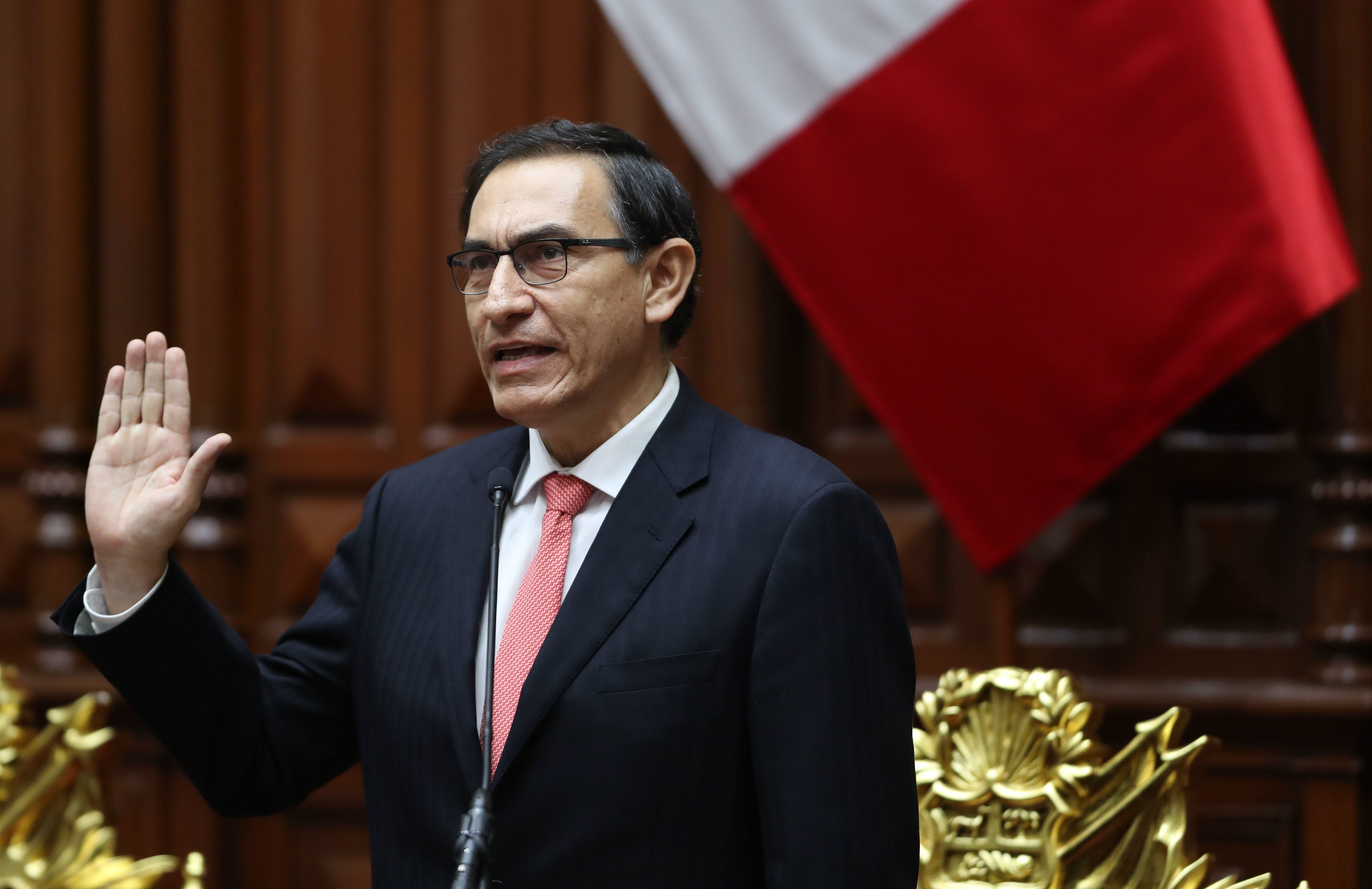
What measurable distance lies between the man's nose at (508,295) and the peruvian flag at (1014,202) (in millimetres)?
953

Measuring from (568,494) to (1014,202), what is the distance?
3.53 ft

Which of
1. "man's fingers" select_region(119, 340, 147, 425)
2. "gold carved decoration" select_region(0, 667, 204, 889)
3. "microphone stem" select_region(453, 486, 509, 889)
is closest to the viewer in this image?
"microphone stem" select_region(453, 486, 509, 889)

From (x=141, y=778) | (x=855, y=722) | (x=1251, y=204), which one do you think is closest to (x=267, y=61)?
(x=141, y=778)

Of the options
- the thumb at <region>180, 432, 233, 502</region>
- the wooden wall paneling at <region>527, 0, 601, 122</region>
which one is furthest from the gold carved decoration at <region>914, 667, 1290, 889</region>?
the wooden wall paneling at <region>527, 0, 601, 122</region>

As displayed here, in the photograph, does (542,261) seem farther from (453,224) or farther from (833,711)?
(453,224)

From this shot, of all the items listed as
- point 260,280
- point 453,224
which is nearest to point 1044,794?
point 453,224

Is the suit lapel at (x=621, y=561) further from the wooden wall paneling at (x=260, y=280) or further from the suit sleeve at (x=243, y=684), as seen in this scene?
the wooden wall paneling at (x=260, y=280)

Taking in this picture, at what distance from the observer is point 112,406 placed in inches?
52.7

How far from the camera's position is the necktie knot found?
4.55 ft

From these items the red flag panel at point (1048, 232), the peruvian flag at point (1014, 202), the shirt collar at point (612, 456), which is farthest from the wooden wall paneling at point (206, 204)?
the shirt collar at point (612, 456)

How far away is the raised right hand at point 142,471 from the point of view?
50.4 inches

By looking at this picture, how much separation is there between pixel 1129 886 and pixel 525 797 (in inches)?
30.9

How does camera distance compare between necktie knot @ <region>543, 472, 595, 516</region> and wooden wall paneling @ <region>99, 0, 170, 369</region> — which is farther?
wooden wall paneling @ <region>99, 0, 170, 369</region>

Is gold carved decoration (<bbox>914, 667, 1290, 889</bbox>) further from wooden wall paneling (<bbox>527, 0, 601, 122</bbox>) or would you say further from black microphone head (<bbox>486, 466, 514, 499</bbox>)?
wooden wall paneling (<bbox>527, 0, 601, 122</bbox>)
